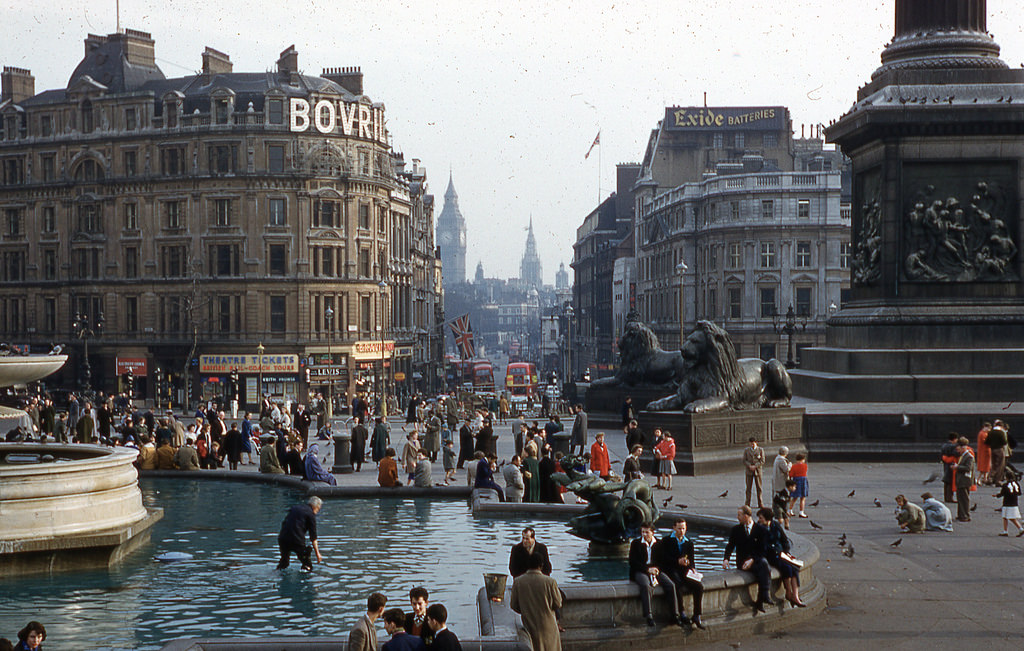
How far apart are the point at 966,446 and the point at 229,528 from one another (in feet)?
41.8

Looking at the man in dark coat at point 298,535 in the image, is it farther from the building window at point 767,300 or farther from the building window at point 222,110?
the building window at point 767,300

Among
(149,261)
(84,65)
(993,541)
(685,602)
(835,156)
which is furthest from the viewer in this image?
(835,156)

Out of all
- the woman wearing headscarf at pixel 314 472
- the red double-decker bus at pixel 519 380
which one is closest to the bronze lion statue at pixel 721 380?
the woman wearing headscarf at pixel 314 472

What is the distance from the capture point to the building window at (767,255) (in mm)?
81750

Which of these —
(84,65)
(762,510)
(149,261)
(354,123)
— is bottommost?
(762,510)

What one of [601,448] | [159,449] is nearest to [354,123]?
[159,449]

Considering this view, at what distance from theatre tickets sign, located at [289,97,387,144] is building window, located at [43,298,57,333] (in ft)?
64.8

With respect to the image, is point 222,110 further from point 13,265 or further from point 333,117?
point 13,265


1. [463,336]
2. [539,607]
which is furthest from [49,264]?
[539,607]

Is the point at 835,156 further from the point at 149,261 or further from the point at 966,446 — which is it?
the point at 966,446

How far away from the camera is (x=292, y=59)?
241 feet

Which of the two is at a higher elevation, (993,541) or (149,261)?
(149,261)

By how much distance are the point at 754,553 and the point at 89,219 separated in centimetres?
6745

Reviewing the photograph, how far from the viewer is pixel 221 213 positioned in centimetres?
7050
